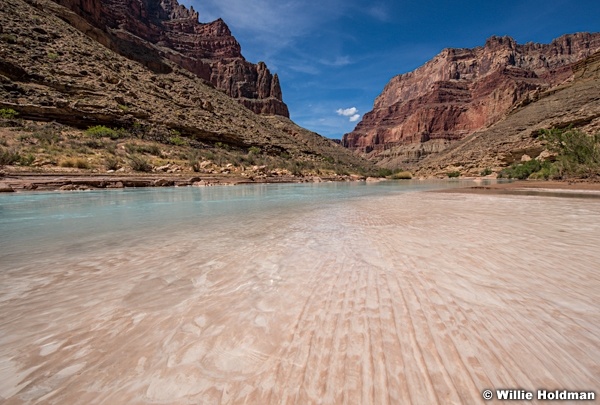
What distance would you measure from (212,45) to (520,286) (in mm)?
120917

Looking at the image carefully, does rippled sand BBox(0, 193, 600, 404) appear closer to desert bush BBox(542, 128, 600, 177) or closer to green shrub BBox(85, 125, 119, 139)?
desert bush BBox(542, 128, 600, 177)

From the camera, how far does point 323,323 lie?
1.51m

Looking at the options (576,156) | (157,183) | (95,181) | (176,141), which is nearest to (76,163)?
(95,181)

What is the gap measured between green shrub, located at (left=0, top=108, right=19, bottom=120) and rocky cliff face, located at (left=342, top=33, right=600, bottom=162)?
107398 millimetres

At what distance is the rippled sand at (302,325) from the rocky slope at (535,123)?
37.7 meters

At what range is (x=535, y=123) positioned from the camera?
4106 centimetres

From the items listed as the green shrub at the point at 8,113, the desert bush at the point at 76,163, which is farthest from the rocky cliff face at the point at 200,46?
the desert bush at the point at 76,163

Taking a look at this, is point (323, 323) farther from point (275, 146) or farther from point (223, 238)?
point (275, 146)

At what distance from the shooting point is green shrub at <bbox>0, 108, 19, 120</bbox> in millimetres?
19508

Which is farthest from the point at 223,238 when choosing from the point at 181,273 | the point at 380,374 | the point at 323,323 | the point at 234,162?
the point at 234,162

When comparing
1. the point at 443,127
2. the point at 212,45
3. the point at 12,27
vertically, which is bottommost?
the point at 12,27

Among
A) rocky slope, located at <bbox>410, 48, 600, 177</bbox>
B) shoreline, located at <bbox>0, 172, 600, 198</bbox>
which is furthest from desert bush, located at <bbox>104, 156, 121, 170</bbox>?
rocky slope, located at <bbox>410, 48, 600, 177</bbox>

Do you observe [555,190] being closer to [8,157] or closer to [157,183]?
[157,183]

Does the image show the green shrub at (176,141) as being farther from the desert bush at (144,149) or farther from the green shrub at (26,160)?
the green shrub at (26,160)
